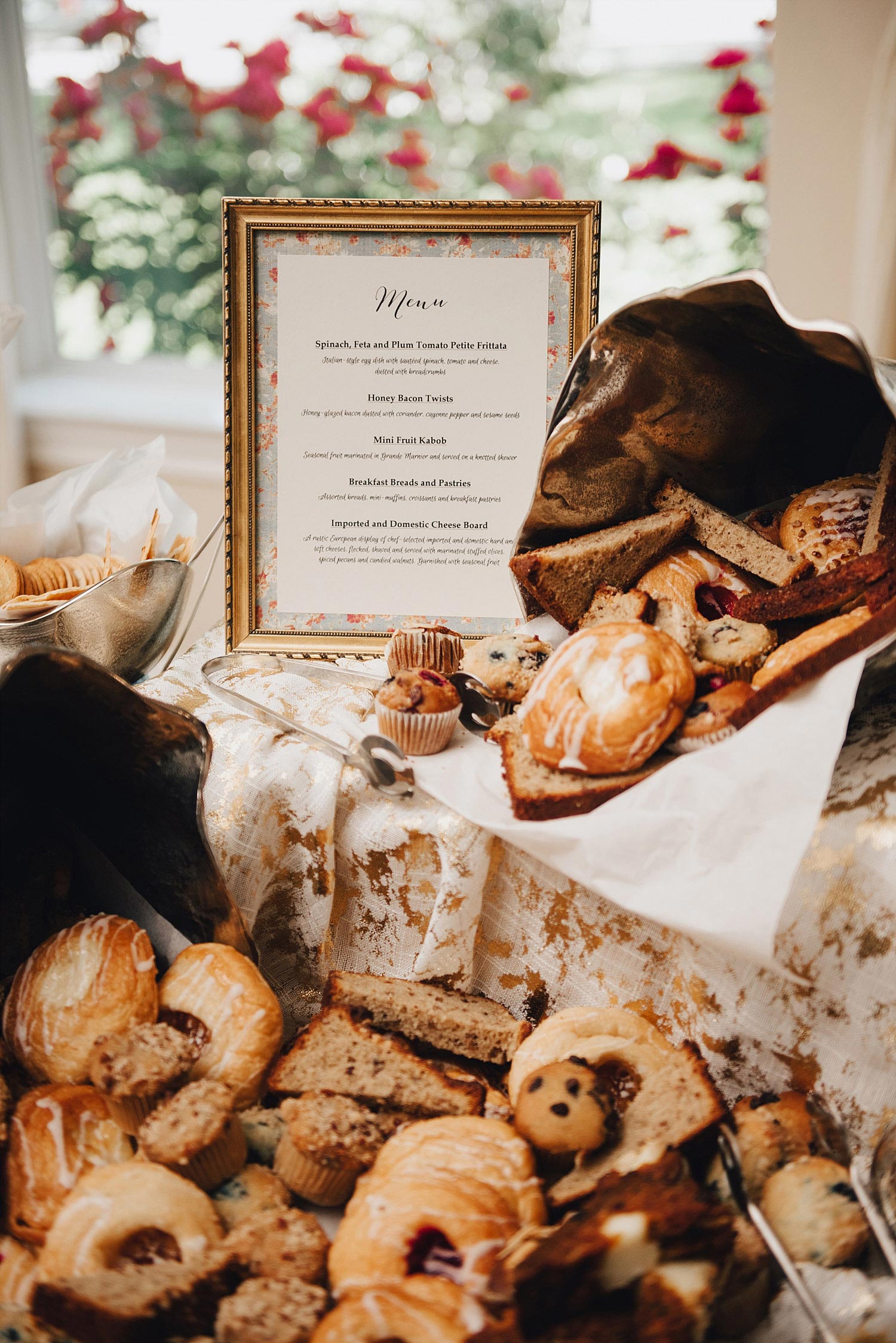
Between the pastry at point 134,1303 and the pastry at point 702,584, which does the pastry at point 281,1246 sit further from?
the pastry at point 702,584

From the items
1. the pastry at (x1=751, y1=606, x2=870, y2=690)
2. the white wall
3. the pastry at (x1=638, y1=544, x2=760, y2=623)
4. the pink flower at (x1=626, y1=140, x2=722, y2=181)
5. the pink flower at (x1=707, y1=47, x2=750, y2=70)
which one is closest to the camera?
the pastry at (x1=751, y1=606, x2=870, y2=690)

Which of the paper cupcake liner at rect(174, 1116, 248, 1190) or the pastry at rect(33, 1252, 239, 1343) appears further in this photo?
the paper cupcake liner at rect(174, 1116, 248, 1190)

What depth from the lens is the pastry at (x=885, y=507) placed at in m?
0.88

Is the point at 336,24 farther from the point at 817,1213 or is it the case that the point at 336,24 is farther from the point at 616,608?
the point at 817,1213

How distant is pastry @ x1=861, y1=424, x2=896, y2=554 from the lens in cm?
88

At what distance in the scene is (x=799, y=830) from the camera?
695mm

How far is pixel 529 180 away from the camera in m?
2.61

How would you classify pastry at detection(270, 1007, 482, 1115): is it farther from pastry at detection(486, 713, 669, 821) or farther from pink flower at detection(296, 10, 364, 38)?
pink flower at detection(296, 10, 364, 38)

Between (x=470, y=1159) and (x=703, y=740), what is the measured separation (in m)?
0.38

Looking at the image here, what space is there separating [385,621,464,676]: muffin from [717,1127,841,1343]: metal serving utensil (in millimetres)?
517

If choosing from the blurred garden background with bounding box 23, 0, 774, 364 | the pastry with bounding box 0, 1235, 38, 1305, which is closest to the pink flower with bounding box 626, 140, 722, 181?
the blurred garden background with bounding box 23, 0, 774, 364

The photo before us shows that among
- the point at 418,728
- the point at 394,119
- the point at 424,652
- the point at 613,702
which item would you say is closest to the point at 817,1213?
the point at 613,702

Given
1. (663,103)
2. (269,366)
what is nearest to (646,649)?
(269,366)

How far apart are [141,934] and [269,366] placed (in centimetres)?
72
